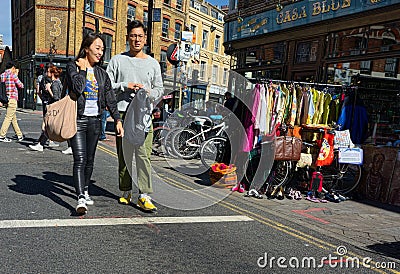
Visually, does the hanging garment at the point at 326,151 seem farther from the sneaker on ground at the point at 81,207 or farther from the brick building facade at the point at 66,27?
the brick building facade at the point at 66,27

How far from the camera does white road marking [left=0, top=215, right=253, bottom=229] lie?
3.58m

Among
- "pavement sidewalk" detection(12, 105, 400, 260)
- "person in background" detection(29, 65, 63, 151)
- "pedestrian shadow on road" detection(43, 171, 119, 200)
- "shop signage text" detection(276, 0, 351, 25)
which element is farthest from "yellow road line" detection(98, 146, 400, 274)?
"shop signage text" detection(276, 0, 351, 25)

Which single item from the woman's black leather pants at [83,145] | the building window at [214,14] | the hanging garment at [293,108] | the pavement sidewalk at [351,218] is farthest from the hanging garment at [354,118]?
the building window at [214,14]

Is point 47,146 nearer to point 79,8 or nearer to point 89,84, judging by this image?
point 89,84

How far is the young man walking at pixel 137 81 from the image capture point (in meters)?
4.16

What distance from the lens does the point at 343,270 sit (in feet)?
10.6

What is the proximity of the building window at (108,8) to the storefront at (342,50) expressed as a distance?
19285 millimetres

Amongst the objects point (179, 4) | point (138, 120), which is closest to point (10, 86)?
point (138, 120)

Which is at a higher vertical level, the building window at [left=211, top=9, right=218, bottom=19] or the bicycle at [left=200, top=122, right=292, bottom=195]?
the building window at [left=211, top=9, right=218, bottom=19]

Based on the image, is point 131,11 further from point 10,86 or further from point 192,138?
point 192,138

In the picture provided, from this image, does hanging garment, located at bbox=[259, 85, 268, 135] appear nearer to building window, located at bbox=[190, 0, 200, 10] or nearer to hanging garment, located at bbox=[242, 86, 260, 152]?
hanging garment, located at bbox=[242, 86, 260, 152]

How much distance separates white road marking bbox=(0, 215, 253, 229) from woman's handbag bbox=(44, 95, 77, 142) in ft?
2.97

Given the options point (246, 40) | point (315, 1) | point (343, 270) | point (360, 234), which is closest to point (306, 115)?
point (360, 234)

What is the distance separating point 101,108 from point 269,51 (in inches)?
335
